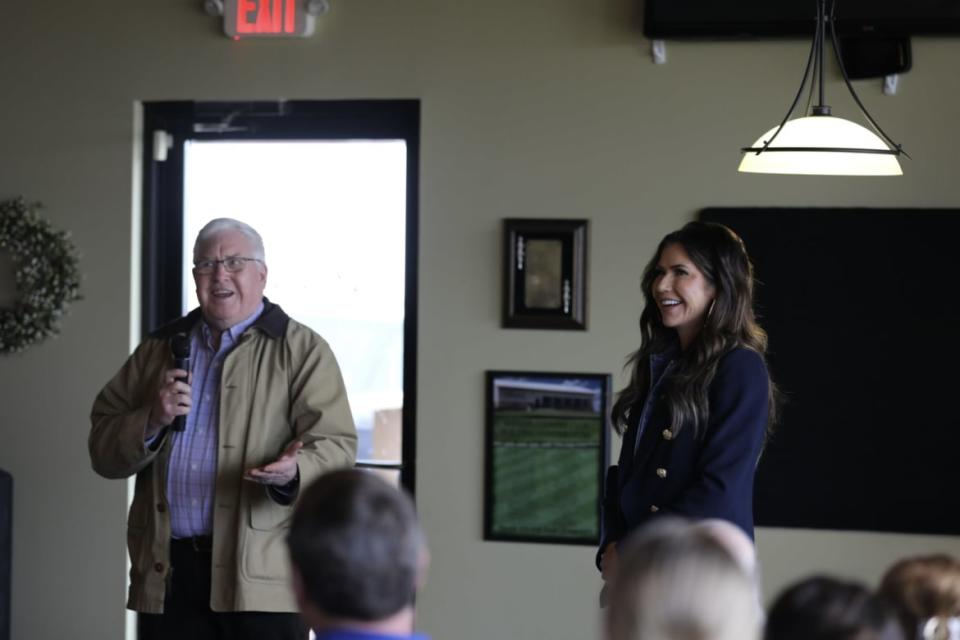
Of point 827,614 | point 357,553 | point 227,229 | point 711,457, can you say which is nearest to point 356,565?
point 357,553

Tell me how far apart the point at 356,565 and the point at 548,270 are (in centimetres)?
310

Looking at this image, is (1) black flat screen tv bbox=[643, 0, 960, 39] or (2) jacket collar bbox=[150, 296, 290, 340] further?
(1) black flat screen tv bbox=[643, 0, 960, 39]

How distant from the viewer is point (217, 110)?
519cm

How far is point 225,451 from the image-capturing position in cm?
366

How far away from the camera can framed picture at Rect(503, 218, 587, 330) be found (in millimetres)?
4914

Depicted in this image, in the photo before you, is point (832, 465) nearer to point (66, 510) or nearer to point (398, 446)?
point (398, 446)

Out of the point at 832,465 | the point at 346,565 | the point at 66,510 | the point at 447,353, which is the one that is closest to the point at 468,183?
the point at 447,353

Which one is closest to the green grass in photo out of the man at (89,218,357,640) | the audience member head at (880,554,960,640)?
the man at (89,218,357,640)

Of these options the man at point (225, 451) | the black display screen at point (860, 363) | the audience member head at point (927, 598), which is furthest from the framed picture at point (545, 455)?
the audience member head at point (927, 598)

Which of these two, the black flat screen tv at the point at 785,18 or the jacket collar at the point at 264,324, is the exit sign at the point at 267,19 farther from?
the jacket collar at the point at 264,324

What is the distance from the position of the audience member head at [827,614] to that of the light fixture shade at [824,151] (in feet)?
5.72

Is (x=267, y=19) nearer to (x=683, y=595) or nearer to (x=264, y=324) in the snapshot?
(x=264, y=324)

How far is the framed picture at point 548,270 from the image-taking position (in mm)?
4914

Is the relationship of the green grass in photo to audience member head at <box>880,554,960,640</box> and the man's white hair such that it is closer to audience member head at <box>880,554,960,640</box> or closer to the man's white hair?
the man's white hair
